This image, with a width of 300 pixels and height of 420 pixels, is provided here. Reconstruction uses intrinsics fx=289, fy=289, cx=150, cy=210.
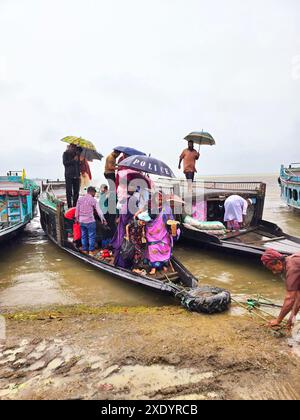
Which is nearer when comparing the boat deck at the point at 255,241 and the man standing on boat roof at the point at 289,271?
the man standing on boat roof at the point at 289,271

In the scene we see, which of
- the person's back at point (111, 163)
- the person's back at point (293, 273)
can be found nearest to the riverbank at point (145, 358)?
the person's back at point (293, 273)

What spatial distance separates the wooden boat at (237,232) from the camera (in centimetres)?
743

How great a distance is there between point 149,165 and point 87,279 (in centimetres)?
298

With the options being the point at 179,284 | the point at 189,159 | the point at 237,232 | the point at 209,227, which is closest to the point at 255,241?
the point at 237,232

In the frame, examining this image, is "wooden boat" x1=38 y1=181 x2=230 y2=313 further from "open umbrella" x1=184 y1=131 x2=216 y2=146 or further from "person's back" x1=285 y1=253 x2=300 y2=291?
"open umbrella" x1=184 y1=131 x2=216 y2=146

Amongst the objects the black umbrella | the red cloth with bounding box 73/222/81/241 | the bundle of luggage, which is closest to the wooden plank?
the bundle of luggage

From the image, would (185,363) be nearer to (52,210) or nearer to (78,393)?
(78,393)

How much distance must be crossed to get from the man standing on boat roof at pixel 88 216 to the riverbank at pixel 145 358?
2.77 metres

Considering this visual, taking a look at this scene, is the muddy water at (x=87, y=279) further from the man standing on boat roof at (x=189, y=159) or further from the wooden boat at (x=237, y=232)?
the man standing on boat roof at (x=189, y=159)

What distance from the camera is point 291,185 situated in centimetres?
1692

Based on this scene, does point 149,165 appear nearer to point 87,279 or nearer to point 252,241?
point 87,279

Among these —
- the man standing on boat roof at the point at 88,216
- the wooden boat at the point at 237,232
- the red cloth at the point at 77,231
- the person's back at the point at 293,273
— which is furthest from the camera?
the red cloth at the point at 77,231

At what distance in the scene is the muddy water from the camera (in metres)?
5.58

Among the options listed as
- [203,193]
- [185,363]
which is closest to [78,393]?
[185,363]
